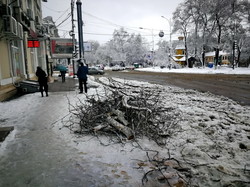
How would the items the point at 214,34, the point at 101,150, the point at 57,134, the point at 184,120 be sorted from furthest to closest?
the point at 214,34, the point at 184,120, the point at 57,134, the point at 101,150

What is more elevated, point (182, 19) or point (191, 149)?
point (182, 19)


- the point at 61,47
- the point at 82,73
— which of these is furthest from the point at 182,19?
the point at 82,73

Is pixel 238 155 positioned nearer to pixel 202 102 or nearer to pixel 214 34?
pixel 202 102

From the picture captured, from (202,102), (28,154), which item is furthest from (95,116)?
(202,102)

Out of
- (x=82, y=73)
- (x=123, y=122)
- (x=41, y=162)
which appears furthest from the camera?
(x=82, y=73)

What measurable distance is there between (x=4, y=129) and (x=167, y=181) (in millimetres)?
3989

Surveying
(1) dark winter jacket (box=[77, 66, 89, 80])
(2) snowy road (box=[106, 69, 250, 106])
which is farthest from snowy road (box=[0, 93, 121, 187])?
(2) snowy road (box=[106, 69, 250, 106])

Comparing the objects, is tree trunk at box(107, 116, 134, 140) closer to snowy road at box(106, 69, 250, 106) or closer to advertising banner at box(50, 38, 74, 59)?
snowy road at box(106, 69, 250, 106)

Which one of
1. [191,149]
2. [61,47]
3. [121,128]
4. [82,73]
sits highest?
[61,47]

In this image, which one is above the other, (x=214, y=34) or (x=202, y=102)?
(x=214, y=34)

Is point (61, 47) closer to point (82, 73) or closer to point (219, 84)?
point (82, 73)

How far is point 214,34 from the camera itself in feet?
132

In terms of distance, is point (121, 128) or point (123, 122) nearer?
point (121, 128)

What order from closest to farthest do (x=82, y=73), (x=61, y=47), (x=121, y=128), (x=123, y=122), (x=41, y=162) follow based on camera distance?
(x=41, y=162)
(x=121, y=128)
(x=123, y=122)
(x=82, y=73)
(x=61, y=47)
